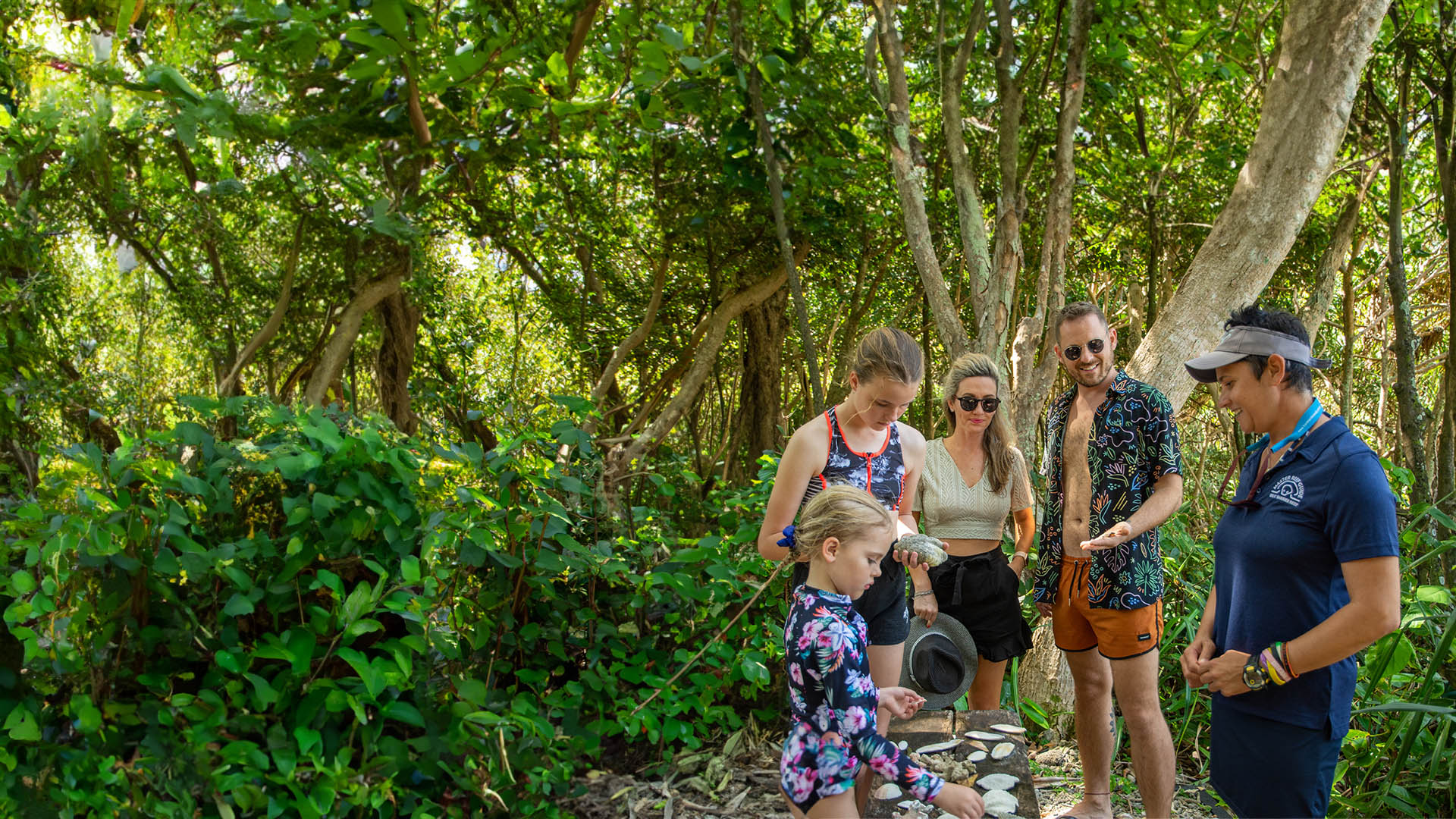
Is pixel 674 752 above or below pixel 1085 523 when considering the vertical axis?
below

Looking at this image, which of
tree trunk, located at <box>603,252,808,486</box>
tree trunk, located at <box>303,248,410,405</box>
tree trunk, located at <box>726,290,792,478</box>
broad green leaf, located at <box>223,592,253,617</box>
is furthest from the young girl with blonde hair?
tree trunk, located at <box>726,290,792,478</box>

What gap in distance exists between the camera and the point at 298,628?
97.8 inches

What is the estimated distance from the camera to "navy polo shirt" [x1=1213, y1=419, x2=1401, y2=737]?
193 centimetres

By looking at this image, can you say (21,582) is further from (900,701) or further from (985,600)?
(985,600)

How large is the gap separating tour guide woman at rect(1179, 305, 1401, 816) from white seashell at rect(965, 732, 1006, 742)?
1071 mm

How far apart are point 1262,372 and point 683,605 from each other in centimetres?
200

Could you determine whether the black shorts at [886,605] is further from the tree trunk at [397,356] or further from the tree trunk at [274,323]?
the tree trunk at [274,323]

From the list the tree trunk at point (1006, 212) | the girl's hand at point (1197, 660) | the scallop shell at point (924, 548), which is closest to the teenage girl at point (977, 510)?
the tree trunk at point (1006, 212)

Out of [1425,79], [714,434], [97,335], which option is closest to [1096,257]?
[1425,79]

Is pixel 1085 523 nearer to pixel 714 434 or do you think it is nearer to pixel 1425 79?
pixel 1425 79

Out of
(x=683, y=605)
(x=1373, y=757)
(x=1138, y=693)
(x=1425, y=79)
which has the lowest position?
(x=1373, y=757)

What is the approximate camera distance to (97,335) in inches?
393

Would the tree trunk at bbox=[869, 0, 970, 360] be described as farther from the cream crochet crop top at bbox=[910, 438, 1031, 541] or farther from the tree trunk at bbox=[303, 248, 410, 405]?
the tree trunk at bbox=[303, 248, 410, 405]

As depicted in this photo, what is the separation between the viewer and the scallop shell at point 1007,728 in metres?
3.33
